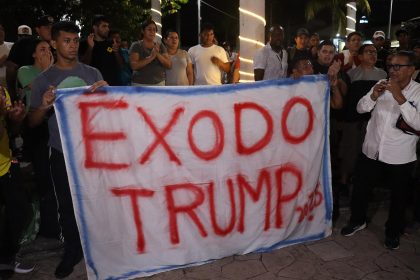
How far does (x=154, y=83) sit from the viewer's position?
502cm

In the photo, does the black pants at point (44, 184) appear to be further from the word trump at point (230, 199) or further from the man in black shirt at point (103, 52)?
the man in black shirt at point (103, 52)

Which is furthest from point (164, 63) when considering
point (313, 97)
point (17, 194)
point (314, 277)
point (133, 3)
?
point (133, 3)

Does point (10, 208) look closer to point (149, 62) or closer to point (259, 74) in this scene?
point (149, 62)

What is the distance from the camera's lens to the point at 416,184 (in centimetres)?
433

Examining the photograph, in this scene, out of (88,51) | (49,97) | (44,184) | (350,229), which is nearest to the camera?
(49,97)

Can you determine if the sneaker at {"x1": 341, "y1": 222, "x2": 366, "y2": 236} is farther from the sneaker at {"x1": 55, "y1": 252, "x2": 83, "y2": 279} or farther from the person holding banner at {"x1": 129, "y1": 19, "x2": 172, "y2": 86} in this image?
the person holding banner at {"x1": 129, "y1": 19, "x2": 172, "y2": 86}

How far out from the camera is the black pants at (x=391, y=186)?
3506mm

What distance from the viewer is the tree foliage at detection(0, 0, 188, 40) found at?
634 inches

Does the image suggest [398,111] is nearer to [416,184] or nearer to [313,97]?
[313,97]

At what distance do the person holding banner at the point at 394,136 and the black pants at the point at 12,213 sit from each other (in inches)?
107

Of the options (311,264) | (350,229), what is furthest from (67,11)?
(311,264)

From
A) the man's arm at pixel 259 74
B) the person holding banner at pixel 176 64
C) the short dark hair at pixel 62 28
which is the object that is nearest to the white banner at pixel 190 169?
the short dark hair at pixel 62 28

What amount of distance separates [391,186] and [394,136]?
18.8 inches

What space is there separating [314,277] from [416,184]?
201 centimetres
